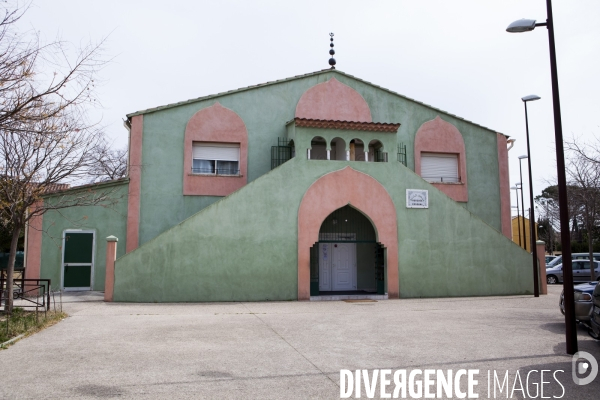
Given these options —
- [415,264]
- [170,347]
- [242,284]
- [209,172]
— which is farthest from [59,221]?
[415,264]

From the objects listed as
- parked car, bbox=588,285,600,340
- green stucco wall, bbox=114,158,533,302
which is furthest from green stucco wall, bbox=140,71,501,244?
parked car, bbox=588,285,600,340

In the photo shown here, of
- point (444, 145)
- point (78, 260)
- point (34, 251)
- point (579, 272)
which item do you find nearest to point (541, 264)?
point (444, 145)

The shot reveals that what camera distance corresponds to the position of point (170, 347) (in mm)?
8844

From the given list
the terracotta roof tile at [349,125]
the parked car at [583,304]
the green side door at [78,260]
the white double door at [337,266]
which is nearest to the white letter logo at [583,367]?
the parked car at [583,304]

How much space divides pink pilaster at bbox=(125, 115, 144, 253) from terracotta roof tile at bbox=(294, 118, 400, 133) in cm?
602

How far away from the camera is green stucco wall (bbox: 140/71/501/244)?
1923 centimetres

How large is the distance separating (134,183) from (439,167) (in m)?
12.7

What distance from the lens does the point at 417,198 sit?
19.0m

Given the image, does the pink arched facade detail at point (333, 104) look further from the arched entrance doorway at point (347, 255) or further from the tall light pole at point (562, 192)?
the tall light pole at point (562, 192)

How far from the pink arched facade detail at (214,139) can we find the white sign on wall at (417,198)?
6273 mm

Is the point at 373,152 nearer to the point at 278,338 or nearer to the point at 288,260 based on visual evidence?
the point at 288,260

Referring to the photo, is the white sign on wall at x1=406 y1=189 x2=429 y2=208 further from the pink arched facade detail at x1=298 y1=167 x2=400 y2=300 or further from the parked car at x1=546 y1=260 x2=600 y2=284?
the parked car at x1=546 y1=260 x2=600 y2=284

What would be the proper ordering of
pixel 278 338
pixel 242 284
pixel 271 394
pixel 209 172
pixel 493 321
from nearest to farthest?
pixel 271 394
pixel 278 338
pixel 493 321
pixel 242 284
pixel 209 172

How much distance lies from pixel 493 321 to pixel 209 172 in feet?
38.8
